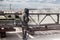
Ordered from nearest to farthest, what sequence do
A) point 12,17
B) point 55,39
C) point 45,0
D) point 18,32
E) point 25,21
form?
point 25,21, point 45,0, point 55,39, point 12,17, point 18,32

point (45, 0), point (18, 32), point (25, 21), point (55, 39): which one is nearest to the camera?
point (25, 21)

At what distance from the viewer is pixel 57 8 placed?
5.88 meters

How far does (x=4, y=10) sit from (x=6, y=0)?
777mm

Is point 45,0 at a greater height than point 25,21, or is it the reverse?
point 45,0

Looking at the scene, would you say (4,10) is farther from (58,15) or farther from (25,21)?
(25,21)

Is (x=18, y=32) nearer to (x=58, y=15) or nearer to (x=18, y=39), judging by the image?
(x=18, y=39)

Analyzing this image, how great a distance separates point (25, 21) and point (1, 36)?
2.80 metres

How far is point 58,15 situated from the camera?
5.93m

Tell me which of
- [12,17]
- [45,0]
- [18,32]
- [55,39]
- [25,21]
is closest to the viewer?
[25,21]

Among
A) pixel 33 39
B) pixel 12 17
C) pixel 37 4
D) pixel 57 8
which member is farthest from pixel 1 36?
pixel 57 8

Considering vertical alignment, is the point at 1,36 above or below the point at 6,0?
below

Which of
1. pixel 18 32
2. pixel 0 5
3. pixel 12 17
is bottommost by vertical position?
pixel 18 32

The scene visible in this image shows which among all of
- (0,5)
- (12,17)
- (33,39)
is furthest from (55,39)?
(0,5)

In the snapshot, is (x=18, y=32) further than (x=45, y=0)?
Yes
